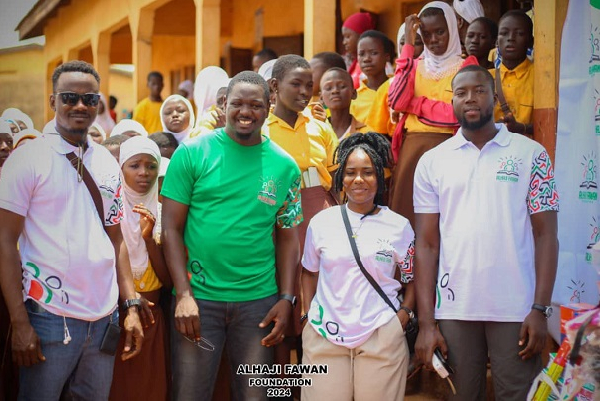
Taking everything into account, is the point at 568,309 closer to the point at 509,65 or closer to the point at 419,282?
the point at 419,282

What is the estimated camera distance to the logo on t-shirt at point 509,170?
12.2ft

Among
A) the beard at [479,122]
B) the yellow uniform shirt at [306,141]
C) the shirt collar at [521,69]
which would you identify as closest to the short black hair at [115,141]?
the yellow uniform shirt at [306,141]

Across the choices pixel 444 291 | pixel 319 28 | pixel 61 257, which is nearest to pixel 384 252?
pixel 444 291

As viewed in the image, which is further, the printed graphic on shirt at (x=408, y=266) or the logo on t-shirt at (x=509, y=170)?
the printed graphic on shirt at (x=408, y=266)

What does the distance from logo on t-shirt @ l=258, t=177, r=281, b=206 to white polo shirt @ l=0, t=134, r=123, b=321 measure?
0.85m

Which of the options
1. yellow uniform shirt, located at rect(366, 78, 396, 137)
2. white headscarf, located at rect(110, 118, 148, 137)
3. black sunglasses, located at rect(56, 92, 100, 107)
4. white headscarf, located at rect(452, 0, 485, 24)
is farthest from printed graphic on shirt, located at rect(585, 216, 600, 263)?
white headscarf, located at rect(110, 118, 148, 137)

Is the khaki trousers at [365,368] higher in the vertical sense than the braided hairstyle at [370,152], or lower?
lower

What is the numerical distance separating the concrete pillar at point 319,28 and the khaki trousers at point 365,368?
3576mm

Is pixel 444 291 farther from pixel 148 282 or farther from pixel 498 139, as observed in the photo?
pixel 148 282

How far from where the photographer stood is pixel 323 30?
6695 mm

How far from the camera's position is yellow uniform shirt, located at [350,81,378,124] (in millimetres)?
5855

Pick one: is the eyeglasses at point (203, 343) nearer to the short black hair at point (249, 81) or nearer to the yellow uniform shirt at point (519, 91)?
the short black hair at point (249, 81)

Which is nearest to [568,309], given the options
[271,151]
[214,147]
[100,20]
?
[271,151]

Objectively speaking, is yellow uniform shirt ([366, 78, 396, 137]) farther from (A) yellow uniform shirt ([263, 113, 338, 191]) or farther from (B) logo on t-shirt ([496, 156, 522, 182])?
(B) logo on t-shirt ([496, 156, 522, 182])
